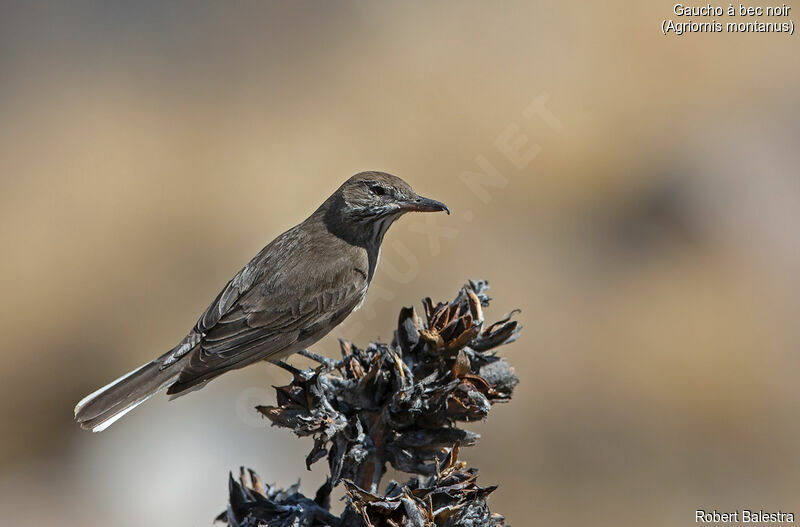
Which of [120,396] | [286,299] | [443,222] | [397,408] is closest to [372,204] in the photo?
[286,299]

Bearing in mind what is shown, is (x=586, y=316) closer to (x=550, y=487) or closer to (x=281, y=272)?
(x=550, y=487)

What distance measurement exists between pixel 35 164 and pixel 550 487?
21.1 feet

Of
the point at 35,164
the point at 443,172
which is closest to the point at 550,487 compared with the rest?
the point at 443,172

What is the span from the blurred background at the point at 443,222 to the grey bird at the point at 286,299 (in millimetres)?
2097

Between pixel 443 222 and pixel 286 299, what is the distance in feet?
11.9

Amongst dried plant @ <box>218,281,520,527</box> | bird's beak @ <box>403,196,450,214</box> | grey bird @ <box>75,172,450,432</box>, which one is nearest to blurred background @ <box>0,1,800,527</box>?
grey bird @ <box>75,172,450,432</box>

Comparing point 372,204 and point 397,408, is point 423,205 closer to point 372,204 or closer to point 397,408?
point 372,204

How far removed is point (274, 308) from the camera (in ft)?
17.6

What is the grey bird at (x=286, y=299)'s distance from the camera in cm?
498

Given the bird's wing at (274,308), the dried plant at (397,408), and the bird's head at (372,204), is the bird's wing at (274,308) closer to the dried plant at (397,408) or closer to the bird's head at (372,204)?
the bird's head at (372,204)

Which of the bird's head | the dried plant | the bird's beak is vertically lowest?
the dried plant

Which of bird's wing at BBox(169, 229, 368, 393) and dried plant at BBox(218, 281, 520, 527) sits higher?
bird's wing at BBox(169, 229, 368, 393)

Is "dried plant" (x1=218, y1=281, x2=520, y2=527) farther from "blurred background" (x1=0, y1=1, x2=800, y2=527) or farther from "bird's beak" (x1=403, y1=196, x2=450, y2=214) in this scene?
"blurred background" (x1=0, y1=1, x2=800, y2=527)

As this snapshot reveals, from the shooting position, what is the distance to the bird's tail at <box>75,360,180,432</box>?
479cm
